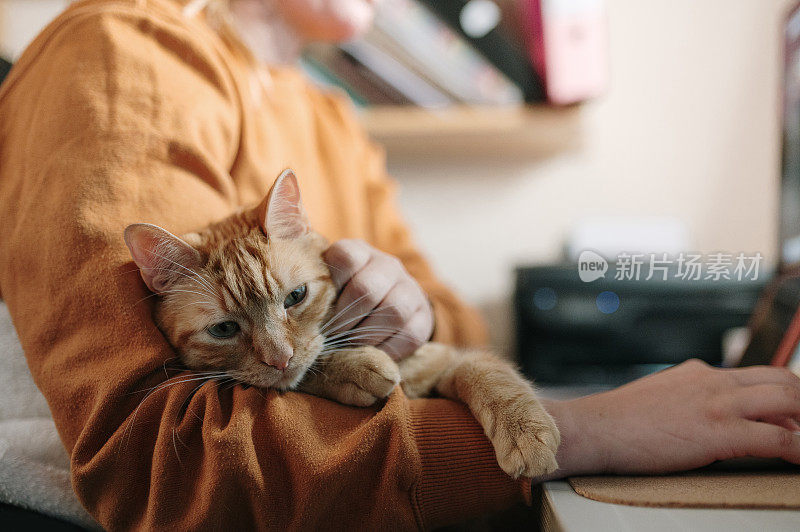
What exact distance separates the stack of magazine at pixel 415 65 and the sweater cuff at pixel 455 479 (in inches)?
50.7

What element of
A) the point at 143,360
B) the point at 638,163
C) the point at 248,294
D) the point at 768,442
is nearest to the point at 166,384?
the point at 143,360

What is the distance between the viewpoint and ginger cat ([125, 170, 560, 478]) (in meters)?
0.61

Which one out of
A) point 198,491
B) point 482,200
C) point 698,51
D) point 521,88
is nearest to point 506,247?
point 482,200

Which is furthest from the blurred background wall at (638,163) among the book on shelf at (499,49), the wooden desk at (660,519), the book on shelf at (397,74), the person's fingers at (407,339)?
the wooden desk at (660,519)

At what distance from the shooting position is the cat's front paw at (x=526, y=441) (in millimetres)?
540

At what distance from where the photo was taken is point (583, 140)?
5.65ft

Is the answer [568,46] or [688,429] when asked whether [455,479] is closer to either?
[688,429]

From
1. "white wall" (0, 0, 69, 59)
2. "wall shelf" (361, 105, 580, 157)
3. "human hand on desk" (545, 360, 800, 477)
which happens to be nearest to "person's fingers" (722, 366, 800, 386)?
"human hand on desk" (545, 360, 800, 477)

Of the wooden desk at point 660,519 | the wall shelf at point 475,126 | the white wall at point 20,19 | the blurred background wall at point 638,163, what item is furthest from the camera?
the white wall at point 20,19

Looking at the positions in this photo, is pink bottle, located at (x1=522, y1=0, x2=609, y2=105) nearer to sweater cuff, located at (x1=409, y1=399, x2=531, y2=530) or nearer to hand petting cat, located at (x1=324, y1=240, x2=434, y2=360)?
hand petting cat, located at (x1=324, y1=240, x2=434, y2=360)

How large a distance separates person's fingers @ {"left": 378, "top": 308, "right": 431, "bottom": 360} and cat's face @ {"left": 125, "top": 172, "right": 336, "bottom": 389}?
0.10m

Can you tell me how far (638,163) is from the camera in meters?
1.84

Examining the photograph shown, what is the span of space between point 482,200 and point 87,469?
1.60m

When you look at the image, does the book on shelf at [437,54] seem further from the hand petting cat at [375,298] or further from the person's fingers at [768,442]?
the person's fingers at [768,442]
